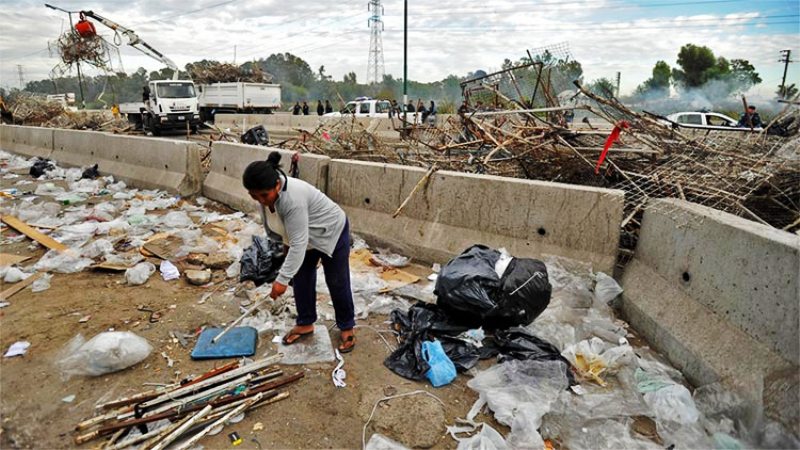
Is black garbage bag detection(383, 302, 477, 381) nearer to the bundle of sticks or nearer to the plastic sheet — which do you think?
the plastic sheet

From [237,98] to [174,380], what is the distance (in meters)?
26.5

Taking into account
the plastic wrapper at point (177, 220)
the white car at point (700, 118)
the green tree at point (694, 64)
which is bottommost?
the plastic wrapper at point (177, 220)

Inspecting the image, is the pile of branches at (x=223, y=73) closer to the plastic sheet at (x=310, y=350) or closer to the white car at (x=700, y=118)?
the white car at (x=700, y=118)

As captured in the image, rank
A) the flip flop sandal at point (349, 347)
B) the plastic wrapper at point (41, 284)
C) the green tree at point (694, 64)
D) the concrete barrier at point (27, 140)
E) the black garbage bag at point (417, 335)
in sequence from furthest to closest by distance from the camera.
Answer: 1. the green tree at point (694, 64)
2. the concrete barrier at point (27, 140)
3. the plastic wrapper at point (41, 284)
4. the flip flop sandal at point (349, 347)
5. the black garbage bag at point (417, 335)

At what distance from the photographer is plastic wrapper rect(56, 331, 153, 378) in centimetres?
285

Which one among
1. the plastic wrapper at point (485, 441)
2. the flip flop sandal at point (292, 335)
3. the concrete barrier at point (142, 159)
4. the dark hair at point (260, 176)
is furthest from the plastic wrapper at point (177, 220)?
the plastic wrapper at point (485, 441)

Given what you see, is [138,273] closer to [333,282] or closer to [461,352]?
[333,282]

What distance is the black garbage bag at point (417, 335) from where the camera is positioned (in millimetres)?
2996

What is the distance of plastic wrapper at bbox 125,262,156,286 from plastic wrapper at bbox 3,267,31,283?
38.1 inches

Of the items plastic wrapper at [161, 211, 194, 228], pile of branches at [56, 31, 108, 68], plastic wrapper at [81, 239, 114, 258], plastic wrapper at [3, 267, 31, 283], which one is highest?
pile of branches at [56, 31, 108, 68]

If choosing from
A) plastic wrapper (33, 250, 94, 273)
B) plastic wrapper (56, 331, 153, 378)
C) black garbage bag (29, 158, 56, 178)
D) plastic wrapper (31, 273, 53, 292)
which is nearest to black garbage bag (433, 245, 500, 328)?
plastic wrapper (56, 331, 153, 378)

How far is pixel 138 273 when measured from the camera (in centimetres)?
431

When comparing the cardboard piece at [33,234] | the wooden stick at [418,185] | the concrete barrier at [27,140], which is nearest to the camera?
the wooden stick at [418,185]

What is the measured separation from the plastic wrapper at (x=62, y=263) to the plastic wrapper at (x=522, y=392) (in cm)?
419
